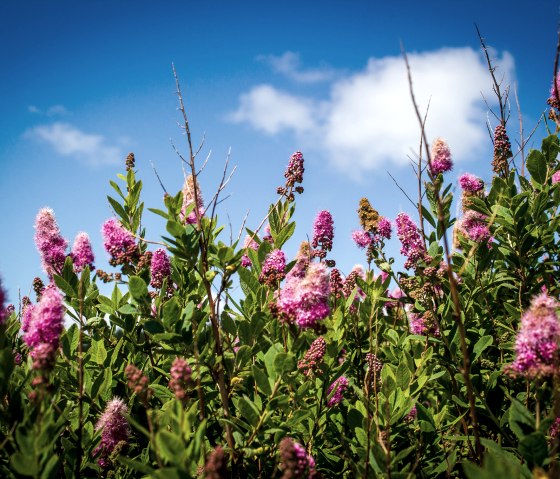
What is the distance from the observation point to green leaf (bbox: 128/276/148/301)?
6.98 feet

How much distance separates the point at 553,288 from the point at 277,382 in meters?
2.03

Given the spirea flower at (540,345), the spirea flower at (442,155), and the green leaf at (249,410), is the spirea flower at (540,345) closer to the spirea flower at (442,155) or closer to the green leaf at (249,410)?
the green leaf at (249,410)

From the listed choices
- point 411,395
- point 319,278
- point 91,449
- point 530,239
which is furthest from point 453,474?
point 91,449

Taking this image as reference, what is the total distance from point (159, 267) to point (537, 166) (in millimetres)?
2769

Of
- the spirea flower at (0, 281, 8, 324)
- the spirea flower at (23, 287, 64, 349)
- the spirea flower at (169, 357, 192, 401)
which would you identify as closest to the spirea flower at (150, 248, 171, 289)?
the spirea flower at (0, 281, 8, 324)

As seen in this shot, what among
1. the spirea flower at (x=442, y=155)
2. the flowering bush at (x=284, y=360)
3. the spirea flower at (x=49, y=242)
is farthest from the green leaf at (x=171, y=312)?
the spirea flower at (x=442, y=155)

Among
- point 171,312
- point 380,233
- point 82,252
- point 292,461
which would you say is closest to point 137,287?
point 171,312

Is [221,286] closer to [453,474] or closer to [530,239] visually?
[453,474]

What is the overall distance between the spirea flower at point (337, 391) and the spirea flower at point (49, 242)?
2.43 metres

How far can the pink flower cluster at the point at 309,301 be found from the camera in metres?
2.11

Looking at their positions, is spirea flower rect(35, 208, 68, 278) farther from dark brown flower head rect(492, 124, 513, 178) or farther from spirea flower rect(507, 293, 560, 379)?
dark brown flower head rect(492, 124, 513, 178)

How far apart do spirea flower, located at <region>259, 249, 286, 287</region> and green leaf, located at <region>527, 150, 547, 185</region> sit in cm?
197

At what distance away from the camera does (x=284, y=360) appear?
6.16 feet

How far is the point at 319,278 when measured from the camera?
2195 millimetres
